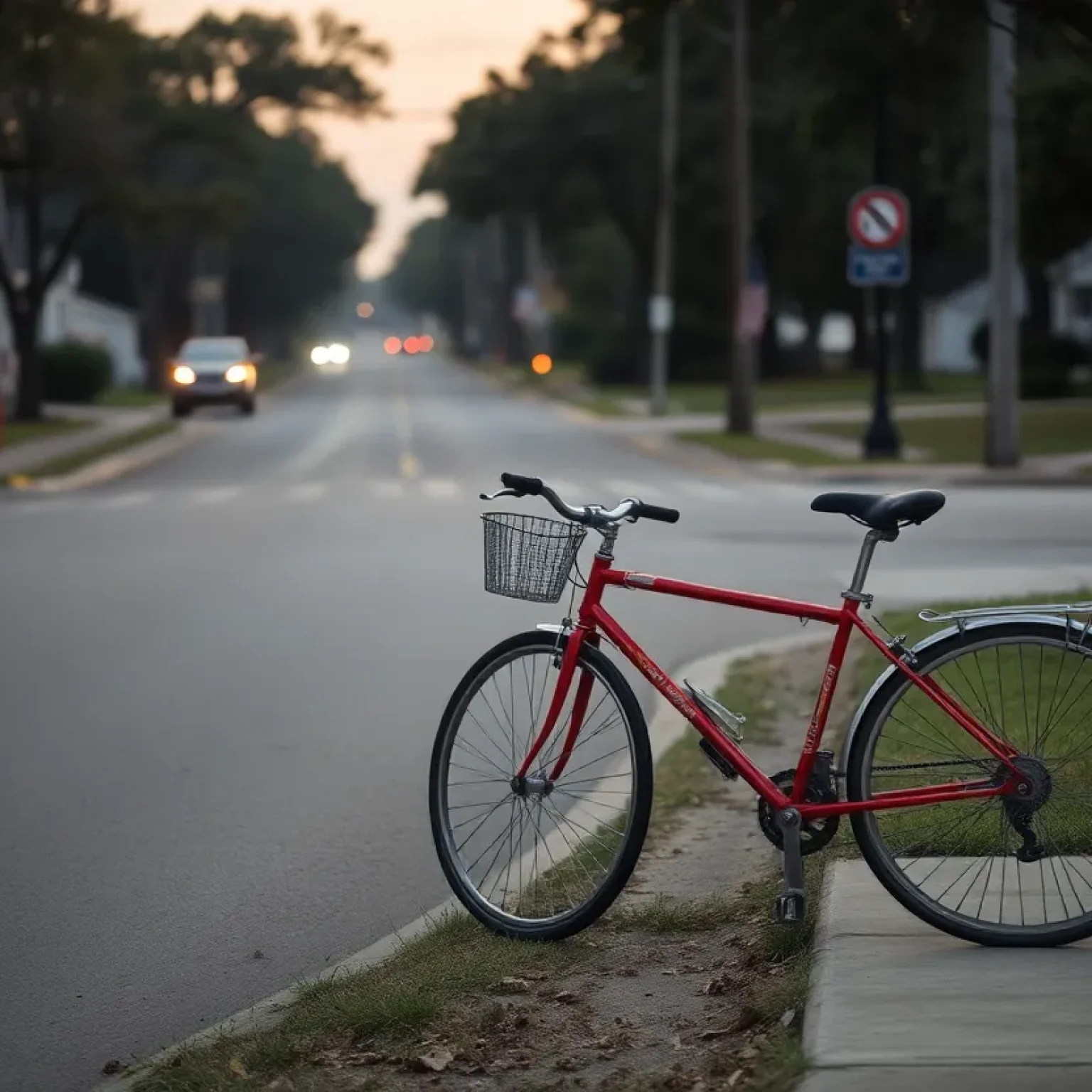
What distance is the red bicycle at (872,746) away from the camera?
5695 millimetres

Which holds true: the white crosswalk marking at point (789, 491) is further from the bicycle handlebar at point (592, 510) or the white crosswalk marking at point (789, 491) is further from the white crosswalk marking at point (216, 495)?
the bicycle handlebar at point (592, 510)

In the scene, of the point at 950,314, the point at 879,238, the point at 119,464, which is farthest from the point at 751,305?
the point at 950,314

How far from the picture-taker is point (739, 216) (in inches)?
1529

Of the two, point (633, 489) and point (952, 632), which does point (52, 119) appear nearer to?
point (633, 489)

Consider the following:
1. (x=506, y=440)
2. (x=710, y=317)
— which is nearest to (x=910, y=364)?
(x=710, y=317)

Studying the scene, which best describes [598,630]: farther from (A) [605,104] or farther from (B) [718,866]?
(A) [605,104]

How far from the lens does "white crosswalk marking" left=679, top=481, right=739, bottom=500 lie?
85.6 feet

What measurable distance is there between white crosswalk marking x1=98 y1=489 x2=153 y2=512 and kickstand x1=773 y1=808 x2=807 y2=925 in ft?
64.1

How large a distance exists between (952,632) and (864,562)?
286 millimetres

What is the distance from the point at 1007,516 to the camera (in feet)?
72.8

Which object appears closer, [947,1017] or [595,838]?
[947,1017]

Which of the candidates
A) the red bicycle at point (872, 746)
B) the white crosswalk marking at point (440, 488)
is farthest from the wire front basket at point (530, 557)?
the white crosswalk marking at point (440, 488)

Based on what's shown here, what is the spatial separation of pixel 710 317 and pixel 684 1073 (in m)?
74.0

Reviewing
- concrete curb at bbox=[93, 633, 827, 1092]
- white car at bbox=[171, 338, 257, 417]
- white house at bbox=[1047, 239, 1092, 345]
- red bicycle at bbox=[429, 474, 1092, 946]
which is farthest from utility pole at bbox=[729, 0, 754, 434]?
red bicycle at bbox=[429, 474, 1092, 946]
